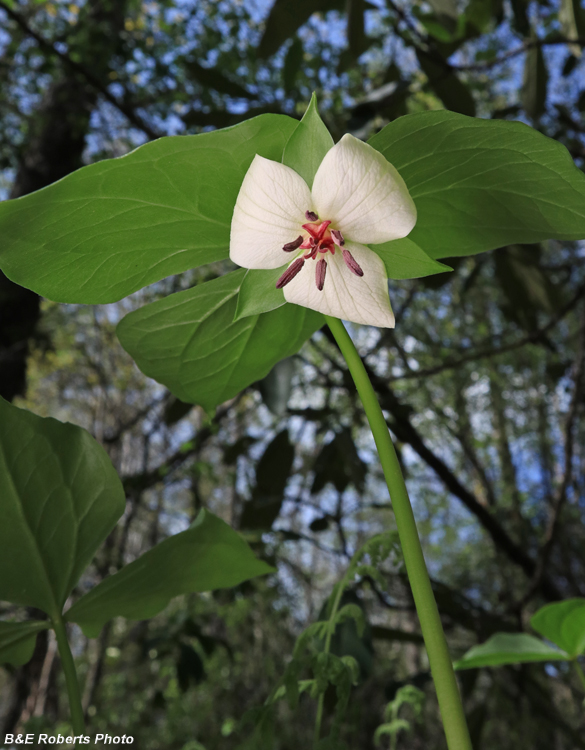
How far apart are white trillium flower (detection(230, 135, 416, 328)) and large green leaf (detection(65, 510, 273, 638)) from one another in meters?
0.11

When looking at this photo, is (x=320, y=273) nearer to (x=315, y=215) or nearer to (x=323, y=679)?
(x=315, y=215)

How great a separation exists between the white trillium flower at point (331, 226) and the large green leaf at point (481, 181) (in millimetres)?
26

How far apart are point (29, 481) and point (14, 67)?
7.49 feet

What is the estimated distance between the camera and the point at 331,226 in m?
0.21

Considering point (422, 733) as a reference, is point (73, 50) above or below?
above

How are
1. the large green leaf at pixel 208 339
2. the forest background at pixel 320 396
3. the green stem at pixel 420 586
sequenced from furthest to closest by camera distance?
the forest background at pixel 320 396, the large green leaf at pixel 208 339, the green stem at pixel 420 586

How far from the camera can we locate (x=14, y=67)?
2.05m

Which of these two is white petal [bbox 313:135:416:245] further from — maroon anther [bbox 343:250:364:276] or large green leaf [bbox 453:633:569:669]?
large green leaf [bbox 453:633:569:669]

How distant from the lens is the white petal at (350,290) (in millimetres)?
219

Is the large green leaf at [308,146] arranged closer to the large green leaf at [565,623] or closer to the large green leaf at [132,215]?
the large green leaf at [132,215]

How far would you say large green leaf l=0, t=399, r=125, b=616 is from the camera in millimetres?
249

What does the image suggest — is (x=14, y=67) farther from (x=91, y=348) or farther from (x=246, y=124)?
(x=246, y=124)

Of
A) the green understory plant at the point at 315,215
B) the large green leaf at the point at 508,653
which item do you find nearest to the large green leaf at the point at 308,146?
the green understory plant at the point at 315,215

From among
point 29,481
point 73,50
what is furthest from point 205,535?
point 73,50
